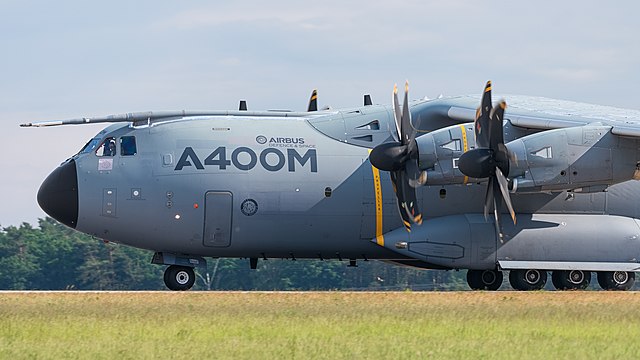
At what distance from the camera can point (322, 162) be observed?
2975 centimetres

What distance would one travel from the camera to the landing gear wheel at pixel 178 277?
29.8 metres

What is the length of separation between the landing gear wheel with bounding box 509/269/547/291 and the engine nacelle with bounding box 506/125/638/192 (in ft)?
10.3

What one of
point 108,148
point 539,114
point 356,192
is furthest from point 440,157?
point 108,148

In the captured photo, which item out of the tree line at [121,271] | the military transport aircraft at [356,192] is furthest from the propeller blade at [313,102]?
the tree line at [121,271]

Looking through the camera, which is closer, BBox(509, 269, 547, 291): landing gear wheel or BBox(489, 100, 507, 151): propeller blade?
BBox(489, 100, 507, 151): propeller blade

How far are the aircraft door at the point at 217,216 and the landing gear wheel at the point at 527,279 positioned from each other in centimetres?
675

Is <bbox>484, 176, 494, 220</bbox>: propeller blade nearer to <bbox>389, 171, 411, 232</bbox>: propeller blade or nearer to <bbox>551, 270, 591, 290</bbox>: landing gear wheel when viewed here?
<bbox>389, 171, 411, 232</bbox>: propeller blade

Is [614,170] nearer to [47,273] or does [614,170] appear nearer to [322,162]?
[322,162]

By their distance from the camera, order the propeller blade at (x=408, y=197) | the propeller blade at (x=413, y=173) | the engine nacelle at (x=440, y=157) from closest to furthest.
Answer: the engine nacelle at (x=440, y=157) → the propeller blade at (x=413, y=173) → the propeller blade at (x=408, y=197)

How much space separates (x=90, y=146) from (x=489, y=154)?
8.98m

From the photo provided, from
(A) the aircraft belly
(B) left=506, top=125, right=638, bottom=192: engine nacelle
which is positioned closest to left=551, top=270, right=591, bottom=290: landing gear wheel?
(A) the aircraft belly

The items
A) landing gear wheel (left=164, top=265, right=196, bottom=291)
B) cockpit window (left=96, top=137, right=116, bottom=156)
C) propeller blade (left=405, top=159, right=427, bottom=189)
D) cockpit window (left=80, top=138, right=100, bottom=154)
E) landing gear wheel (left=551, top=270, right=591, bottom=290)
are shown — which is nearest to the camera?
propeller blade (left=405, top=159, right=427, bottom=189)

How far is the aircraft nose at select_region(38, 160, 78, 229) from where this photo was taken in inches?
1138

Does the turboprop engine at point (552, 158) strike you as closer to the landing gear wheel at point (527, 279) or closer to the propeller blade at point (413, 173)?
the propeller blade at point (413, 173)
